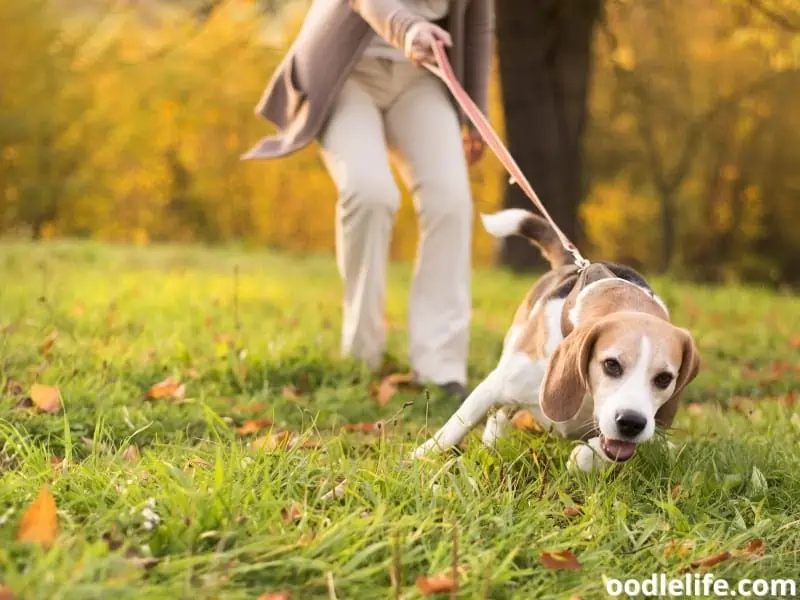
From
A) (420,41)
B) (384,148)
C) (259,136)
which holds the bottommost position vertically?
(259,136)

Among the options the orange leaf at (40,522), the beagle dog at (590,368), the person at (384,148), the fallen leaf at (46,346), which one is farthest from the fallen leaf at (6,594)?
the person at (384,148)

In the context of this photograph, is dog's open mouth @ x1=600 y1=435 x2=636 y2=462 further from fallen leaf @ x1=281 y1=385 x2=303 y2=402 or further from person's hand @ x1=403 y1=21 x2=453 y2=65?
person's hand @ x1=403 y1=21 x2=453 y2=65

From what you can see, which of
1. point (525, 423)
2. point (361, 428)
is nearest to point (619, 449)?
point (525, 423)

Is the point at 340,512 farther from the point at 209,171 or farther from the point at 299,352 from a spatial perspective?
the point at 209,171

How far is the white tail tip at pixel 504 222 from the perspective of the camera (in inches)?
153

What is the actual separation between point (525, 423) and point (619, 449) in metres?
0.82

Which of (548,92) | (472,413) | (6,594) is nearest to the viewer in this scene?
(6,594)

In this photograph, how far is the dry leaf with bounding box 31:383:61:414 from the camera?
344 centimetres

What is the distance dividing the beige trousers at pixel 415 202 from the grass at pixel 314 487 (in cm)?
30

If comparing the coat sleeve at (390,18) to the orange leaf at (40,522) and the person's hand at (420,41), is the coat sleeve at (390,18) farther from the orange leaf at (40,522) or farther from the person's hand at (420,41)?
the orange leaf at (40,522)

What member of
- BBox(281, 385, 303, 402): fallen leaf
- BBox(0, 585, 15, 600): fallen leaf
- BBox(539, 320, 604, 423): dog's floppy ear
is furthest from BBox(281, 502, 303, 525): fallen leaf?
BBox(281, 385, 303, 402): fallen leaf

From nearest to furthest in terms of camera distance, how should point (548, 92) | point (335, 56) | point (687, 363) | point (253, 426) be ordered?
1. point (687, 363)
2. point (253, 426)
3. point (335, 56)
4. point (548, 92)

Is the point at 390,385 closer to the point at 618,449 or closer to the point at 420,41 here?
the point at 420,41

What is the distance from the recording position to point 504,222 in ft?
12.8
